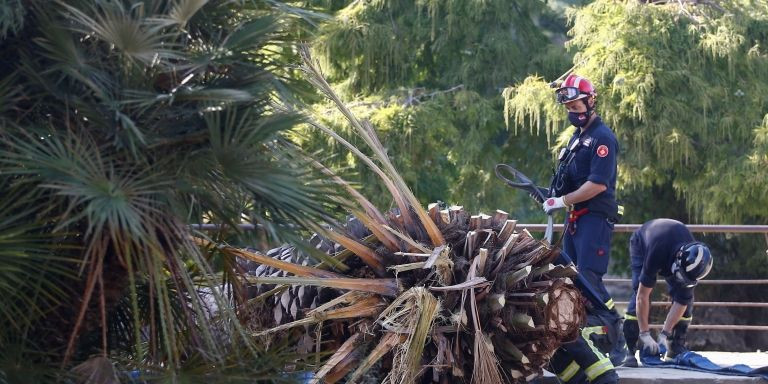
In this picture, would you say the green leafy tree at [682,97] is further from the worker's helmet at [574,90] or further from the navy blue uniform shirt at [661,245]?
the worker's helmet at [574,90]

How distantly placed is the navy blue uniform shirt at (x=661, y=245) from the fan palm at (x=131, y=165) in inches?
166

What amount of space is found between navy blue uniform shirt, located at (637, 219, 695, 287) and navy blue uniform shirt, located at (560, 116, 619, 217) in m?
0.92

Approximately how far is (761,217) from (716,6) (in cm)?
263

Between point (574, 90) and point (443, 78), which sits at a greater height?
point (443, 78)

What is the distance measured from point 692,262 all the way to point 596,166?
118cm

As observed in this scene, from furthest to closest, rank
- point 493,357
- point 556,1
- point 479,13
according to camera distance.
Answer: point 556,1, point 479,13, point 493,357

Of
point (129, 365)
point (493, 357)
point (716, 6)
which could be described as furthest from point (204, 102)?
point (716, 6)

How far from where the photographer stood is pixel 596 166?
7.12 metres

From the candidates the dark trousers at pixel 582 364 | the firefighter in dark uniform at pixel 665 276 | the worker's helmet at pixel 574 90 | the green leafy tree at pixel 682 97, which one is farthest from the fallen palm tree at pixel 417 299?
the green leafy tree at pixel 682 97

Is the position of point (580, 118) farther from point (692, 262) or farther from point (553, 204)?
point (692, 262)

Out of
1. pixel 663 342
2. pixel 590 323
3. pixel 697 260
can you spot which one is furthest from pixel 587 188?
pixel 663 342

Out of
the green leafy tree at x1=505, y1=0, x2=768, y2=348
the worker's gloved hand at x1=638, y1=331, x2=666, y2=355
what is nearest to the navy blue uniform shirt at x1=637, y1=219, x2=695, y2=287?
the worker's gloved hand at x1=638, y1=331, x2=666, y2=355

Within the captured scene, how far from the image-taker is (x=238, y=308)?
486 cm

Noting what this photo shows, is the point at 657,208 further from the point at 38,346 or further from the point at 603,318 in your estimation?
the point at 38,346
